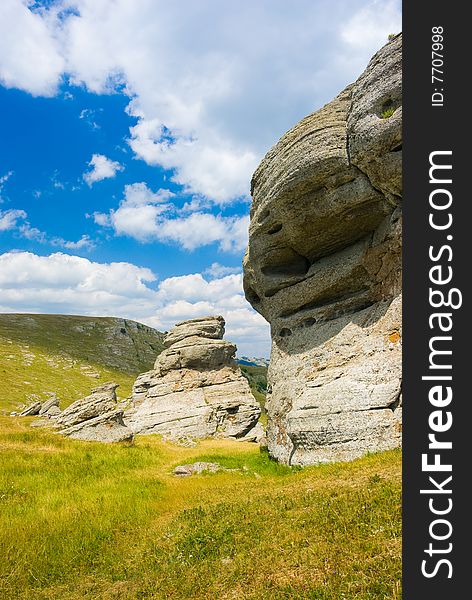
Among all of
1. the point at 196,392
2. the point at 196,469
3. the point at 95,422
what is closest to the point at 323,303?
the point at 196,469

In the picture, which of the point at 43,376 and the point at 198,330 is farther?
the point at 43,376

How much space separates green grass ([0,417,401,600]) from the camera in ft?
25.1

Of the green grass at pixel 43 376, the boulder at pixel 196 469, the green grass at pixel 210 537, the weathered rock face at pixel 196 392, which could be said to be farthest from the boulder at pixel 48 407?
the green grass at pixel 210 537

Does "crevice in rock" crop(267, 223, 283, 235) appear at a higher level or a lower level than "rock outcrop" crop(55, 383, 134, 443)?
higher

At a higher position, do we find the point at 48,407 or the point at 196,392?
the point at 196,392

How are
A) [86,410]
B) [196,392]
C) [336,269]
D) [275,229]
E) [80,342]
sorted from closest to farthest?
[336,269] < [275,229] < [86,410] < [196,392] < [80,342]

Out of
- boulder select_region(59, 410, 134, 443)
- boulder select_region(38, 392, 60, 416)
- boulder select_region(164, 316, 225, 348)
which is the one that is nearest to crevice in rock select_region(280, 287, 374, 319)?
boulder select_region(59, 410, 134, 443)

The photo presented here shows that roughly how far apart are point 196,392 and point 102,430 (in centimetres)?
2039

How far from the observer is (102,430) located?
129ft

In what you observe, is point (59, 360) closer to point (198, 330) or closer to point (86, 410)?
point (198, 330)

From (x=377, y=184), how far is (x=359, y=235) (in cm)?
405

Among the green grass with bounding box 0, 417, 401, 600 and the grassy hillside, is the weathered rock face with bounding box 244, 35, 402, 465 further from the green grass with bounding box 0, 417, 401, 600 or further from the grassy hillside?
the grassy hillside

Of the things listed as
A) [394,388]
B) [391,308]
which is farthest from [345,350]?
[394,388]

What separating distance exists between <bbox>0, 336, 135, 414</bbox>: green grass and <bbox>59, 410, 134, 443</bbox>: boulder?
5862 cm
